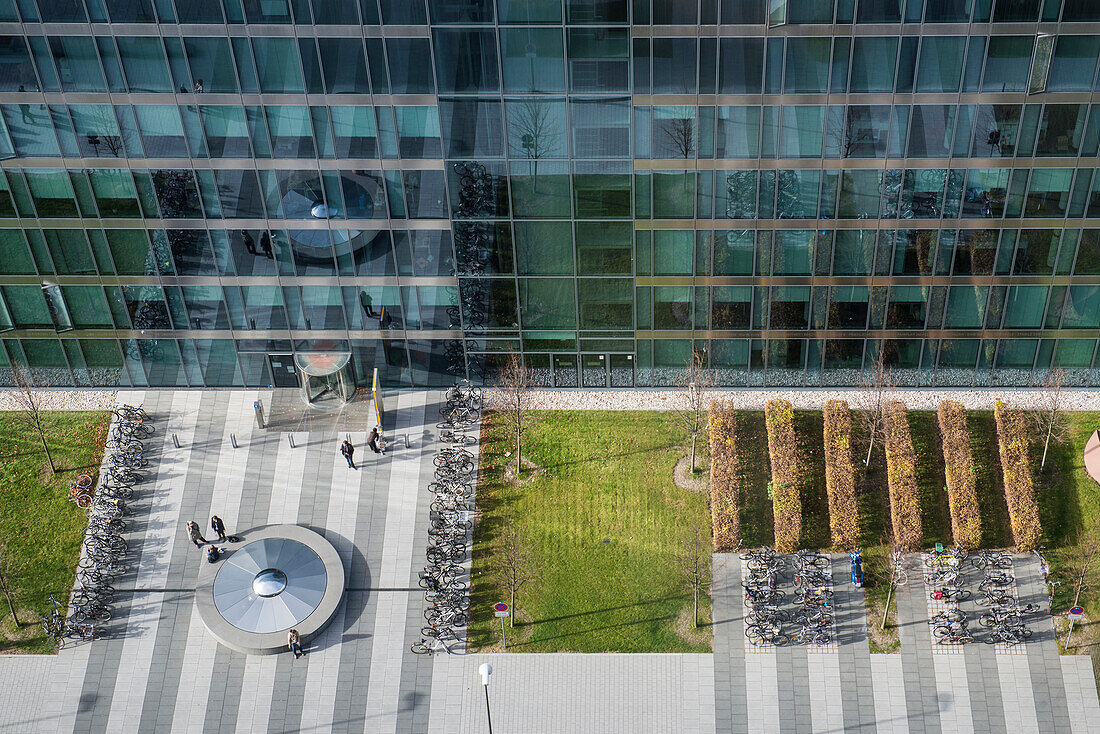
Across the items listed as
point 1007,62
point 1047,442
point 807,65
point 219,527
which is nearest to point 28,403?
point 219,527

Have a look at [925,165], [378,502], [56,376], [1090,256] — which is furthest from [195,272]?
[1090,256]

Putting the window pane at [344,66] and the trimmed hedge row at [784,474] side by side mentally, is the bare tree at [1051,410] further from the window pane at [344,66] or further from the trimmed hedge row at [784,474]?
the window pane at [344,66]

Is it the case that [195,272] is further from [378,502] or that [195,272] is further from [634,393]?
[634,393]

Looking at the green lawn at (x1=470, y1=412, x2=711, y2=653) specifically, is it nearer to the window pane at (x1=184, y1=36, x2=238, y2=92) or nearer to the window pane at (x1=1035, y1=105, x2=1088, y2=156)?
the window pane at (x1=184, y1=36, x2=238, y2=92)

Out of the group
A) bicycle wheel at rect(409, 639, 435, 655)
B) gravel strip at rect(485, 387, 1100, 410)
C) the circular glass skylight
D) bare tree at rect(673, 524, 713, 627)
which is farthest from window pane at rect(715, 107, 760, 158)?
the circular glass skylight

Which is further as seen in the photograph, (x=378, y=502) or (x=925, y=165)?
(x=378, y=502)

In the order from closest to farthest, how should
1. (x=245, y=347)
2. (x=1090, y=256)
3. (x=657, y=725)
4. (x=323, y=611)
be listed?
(x=657, y=725) < (x=323, y=611) < (x=1090, y=256) < (x=245, y=347)

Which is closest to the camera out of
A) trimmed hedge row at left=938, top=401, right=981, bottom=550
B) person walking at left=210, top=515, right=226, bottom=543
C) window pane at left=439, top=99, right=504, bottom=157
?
window pane at left=439, top=99, right=504, bottom=157
